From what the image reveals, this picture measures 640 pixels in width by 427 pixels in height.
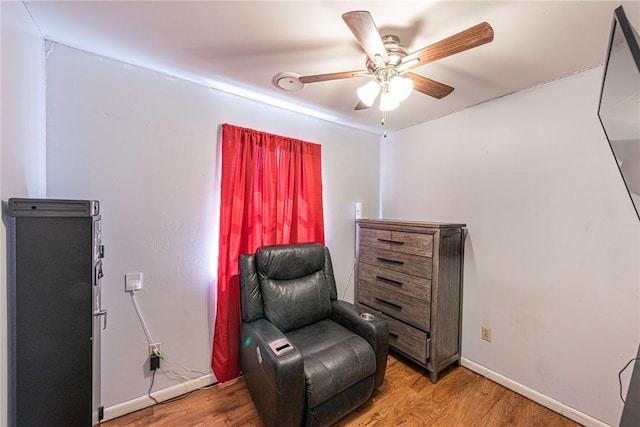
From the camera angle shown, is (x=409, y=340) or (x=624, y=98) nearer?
(x=624, y=98)

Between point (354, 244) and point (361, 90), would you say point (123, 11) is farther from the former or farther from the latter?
point (354, 244)

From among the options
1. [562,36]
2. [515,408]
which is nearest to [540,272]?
[515,408]

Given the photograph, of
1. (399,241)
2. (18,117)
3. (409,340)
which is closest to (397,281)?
(399,241)

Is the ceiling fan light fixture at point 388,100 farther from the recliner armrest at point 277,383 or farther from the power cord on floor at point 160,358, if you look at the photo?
the power cord on floor at point 160,358

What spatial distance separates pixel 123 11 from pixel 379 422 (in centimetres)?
274

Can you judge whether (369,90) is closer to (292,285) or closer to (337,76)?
(337,76)

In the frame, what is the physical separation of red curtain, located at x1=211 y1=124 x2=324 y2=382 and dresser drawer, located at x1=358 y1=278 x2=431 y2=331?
78 centimetres

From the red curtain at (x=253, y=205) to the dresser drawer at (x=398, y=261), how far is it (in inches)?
23.2

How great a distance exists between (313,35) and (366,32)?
469mm

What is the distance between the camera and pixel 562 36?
135cm

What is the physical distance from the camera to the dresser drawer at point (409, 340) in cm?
204

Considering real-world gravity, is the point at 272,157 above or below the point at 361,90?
below

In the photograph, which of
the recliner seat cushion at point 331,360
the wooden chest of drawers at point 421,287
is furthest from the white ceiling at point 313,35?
the recliner seat cushion at point 331,360

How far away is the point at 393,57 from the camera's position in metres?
1.32
